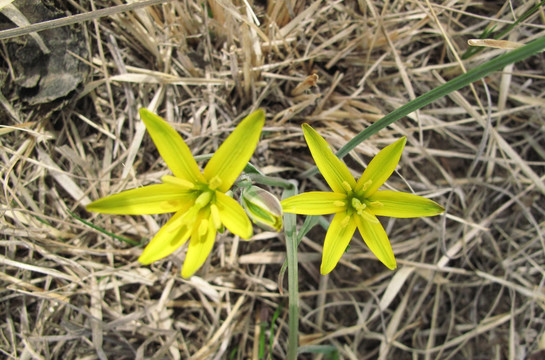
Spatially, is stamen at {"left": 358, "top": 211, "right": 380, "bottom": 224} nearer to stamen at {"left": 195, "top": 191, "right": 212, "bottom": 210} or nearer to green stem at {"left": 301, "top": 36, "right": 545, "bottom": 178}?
green stem at {"left": 301, "top": 36, "right": 545, "bottom": 178}

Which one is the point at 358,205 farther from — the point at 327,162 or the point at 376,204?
the point at 327,162

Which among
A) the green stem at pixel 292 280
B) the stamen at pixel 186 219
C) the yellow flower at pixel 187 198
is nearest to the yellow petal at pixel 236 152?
the yellow flower at pixel 187 198

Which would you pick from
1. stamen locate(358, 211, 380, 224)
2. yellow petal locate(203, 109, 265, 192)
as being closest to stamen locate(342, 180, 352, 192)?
stamen locate(358, 211, 380, 224)

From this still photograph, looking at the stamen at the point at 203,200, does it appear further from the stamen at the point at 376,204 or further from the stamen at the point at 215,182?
the stamen at the point at 376,204

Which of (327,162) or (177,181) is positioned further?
(327,162)

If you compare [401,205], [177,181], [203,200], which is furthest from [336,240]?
[177,181]

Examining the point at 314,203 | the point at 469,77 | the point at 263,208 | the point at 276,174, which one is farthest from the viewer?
the point at 276,174
